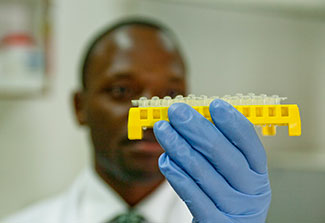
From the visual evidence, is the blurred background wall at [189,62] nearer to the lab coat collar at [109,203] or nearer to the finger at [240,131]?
the lab coat collar at [109,203]

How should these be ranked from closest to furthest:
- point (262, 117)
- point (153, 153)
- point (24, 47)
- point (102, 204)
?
point (262, 117) → point (153, 153) → point (102, 204) → point (24, 47)

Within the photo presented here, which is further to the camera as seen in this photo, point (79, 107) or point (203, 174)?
point (79, 107)

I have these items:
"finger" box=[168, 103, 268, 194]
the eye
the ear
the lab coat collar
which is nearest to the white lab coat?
the lab coat collar

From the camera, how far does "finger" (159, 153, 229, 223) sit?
1.29ft

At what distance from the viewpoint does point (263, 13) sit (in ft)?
3.86

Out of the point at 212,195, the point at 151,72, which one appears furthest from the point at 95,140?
the point at 212,195

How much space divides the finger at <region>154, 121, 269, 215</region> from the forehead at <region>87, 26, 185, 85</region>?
34cm

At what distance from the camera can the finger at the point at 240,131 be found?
1.22 ft

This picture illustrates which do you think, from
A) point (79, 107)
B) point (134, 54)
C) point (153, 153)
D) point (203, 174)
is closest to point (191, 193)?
point (203, 174)

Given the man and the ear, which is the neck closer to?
the man

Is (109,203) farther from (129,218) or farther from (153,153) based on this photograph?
(153,153)

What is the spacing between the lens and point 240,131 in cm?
38

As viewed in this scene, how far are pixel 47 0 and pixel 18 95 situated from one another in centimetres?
32

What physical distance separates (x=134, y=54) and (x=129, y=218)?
13.3 inches
